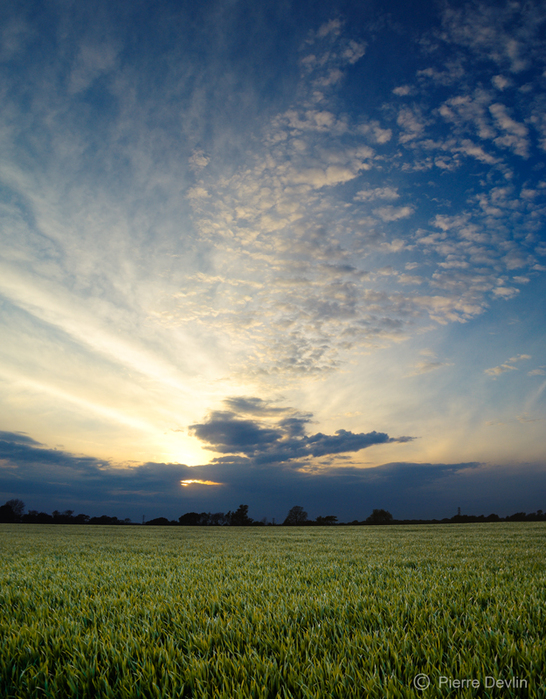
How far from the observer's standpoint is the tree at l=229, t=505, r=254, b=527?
11969 centimetres

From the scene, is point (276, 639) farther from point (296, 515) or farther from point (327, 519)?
point (296, 515)

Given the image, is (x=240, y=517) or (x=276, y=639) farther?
(x=240, y=517)

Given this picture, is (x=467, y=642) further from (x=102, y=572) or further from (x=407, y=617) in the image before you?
(x=102, y=572)

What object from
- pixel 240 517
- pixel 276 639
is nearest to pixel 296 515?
pixel 240 517

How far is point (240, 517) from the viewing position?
12481cm

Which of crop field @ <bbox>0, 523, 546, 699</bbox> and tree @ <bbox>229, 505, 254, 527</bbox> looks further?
tree @ <bbox>229, 505, 254, 527</bbox>

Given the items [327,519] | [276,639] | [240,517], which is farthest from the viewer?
[240,517]

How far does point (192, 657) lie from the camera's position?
3.09 metres

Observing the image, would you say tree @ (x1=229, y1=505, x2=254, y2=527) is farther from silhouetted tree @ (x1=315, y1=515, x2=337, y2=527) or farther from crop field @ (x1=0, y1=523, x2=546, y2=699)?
crop field @ (x1=0, y1=523, x2=546, y2=699)

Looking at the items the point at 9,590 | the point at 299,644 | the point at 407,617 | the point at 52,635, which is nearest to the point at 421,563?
the point at 407,617

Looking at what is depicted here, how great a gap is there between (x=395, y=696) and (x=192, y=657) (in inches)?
70.6

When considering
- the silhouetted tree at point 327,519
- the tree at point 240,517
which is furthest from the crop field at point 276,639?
the tree at point 240,517

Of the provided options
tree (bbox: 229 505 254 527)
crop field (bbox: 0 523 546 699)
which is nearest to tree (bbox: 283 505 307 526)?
tree (bbox: 229 505 254 527)

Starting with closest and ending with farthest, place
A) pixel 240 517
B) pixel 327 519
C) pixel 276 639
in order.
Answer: pixel 276 639
pixel 327 519
pixel 240 517
